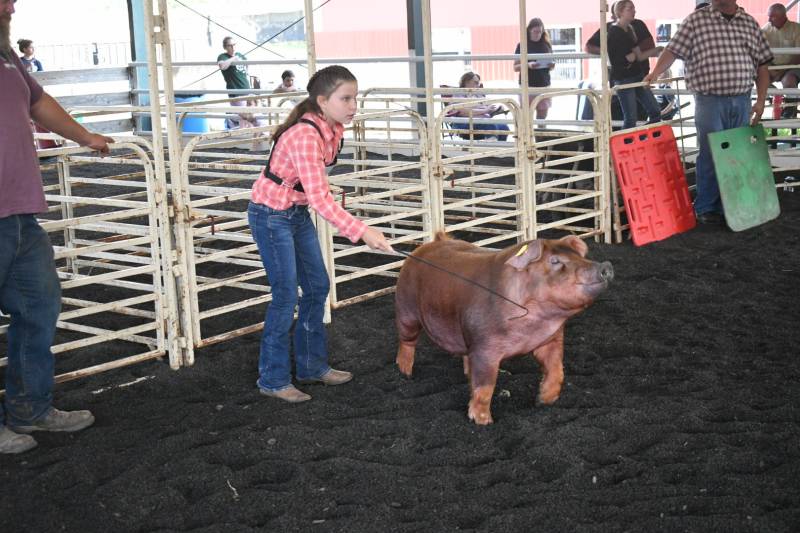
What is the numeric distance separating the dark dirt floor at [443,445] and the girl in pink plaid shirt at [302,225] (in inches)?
6.4

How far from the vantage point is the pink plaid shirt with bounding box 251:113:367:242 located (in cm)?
421

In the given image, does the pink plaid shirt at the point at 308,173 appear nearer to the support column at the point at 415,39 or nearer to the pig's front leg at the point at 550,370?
the pig's front leg at the point at 550,370

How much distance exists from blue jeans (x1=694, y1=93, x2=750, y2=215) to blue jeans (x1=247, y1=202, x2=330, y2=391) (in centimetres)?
473

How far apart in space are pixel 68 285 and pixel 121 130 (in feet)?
39.7

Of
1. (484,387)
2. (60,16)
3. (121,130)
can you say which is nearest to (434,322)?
(484,387)

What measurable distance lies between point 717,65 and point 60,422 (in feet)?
20.1

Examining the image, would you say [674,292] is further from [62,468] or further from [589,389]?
[62,468]

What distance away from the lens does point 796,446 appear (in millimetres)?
3943

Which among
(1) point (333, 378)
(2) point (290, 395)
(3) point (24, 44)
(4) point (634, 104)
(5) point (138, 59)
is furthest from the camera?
(5) point (138, 59)

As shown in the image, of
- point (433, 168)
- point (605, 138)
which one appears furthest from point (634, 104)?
point (433, 168)

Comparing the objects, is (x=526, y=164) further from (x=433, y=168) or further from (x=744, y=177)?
(x=744, y=177)

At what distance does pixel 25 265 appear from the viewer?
4.14 meters

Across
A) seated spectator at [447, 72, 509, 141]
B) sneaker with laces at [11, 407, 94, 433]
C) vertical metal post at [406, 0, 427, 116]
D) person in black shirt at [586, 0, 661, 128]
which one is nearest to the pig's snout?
sneaker with laces at [11, 407, 94, 433]

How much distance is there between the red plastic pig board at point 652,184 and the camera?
26.3 ft
